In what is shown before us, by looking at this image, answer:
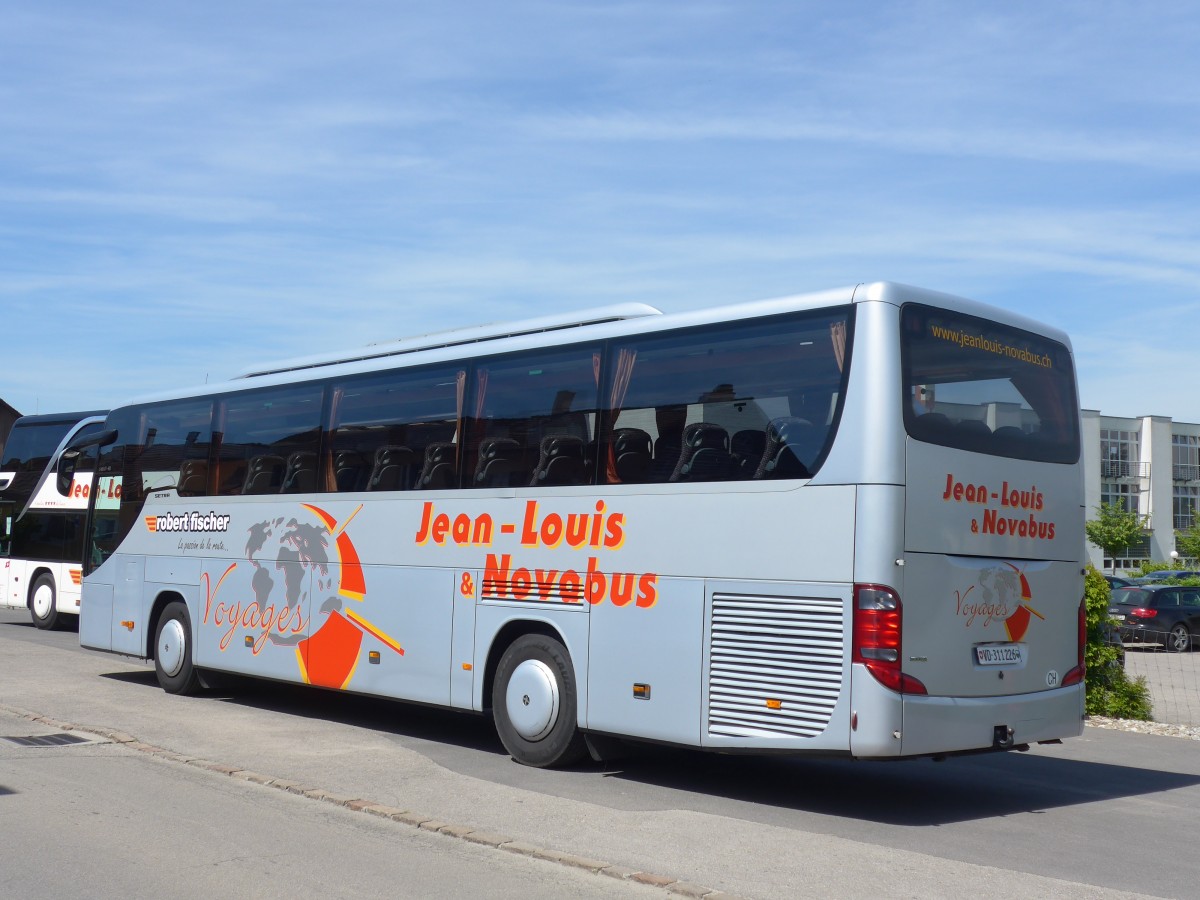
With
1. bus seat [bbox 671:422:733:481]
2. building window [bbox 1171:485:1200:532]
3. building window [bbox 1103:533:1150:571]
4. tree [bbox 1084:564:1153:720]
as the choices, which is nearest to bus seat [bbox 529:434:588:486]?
bus seat [bbox 671:422:733:481]

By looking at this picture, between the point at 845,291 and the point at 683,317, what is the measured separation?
4.91 feet

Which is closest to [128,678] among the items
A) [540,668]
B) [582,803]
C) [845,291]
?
[540,668]

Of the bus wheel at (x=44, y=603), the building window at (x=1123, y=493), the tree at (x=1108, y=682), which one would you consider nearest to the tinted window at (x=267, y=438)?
the tree at (x=1108, y=682)

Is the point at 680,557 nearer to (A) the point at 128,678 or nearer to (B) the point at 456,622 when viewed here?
(B) the point at 456,622

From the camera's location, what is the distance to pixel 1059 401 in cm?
1009

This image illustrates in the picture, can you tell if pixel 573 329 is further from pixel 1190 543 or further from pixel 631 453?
pixel 1190 543

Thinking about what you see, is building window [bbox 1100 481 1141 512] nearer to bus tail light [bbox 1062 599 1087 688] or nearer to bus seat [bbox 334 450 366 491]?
bus seat [bbox 334 450 366 491]

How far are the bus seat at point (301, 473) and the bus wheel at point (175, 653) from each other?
2.67m

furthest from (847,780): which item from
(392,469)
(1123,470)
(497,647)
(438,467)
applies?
(1123,470)

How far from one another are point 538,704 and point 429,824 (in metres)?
2.58

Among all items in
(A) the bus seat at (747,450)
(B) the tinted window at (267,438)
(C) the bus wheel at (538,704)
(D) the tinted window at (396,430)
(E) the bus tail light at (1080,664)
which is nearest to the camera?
(A) the bus seat at (747,450)

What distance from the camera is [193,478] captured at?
15.3m

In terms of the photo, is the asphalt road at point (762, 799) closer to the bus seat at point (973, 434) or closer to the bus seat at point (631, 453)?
the bus seat at point (631, 453)

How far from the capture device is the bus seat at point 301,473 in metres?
13.5
